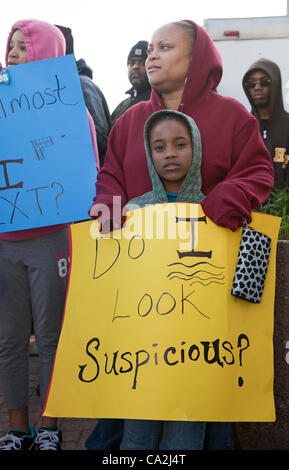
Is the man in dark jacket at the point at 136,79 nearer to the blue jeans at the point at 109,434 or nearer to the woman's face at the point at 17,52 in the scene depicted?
the woman's face at the point at 17,52

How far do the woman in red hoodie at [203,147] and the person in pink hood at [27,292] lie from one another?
482 millimetres

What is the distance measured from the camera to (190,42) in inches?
81.8

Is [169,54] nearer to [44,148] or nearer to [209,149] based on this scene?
[209,149]

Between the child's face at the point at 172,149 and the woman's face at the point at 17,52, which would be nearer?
the child's face at the point at 172,149

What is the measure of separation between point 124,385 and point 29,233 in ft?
3.03

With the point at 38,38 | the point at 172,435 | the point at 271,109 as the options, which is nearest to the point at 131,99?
the point at 271,109

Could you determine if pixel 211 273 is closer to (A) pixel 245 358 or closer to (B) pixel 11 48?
(A) pixel 245 358

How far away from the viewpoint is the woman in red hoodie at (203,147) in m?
1.92

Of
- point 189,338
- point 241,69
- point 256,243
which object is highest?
point 241,69

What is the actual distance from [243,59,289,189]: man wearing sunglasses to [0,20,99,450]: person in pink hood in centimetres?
238

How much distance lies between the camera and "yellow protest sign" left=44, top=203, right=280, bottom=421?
1797mm

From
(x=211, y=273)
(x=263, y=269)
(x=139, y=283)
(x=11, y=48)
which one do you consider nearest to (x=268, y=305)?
(x=263, y=269)

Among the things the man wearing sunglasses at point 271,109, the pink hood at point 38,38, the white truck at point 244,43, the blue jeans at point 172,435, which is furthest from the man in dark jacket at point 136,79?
the blue jeans at point 172,435

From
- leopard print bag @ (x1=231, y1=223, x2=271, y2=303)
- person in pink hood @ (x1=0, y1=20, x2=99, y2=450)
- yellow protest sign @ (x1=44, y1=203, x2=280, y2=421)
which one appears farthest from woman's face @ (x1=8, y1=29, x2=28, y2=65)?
leopard print bag @ (x1=231, y1=223, x2=271, y2=303)
